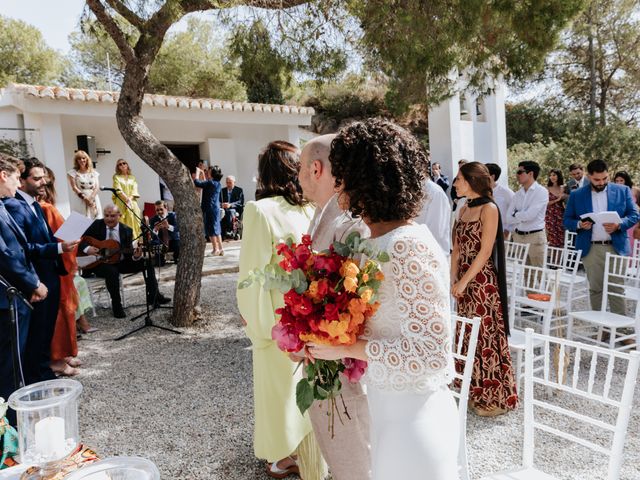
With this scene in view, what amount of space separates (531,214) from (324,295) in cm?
569

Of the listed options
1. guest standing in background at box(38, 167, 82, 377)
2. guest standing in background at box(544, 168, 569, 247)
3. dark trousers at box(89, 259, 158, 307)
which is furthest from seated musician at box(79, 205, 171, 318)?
guest standing in background at box(544, 168, 569, 247)

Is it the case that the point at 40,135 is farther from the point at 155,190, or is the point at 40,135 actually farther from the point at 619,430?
the point at 619,430

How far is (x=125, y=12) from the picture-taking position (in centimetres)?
550

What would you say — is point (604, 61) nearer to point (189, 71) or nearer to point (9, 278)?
point (189, 71)

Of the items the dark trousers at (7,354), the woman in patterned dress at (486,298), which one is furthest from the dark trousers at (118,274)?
the woman in patterned dress at (486,298)

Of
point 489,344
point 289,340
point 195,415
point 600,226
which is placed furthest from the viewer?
point 600,226

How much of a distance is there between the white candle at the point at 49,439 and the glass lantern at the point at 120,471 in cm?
20

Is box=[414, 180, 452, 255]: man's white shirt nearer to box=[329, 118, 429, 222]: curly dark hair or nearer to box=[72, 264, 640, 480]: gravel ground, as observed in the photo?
box=[72, 264, 640, 480]: gravel ground

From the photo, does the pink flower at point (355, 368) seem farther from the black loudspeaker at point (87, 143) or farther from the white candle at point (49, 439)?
the black loudspeaker at point (87, 143)

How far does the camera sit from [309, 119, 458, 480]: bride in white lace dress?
151cm

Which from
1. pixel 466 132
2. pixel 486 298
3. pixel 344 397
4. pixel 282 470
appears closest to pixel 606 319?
pixel 486 298

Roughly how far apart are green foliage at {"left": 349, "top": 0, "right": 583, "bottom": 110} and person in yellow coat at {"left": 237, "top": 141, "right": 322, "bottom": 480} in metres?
2.88

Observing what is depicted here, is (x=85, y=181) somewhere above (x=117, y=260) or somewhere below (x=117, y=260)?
above

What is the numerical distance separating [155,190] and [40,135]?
10.1ft
